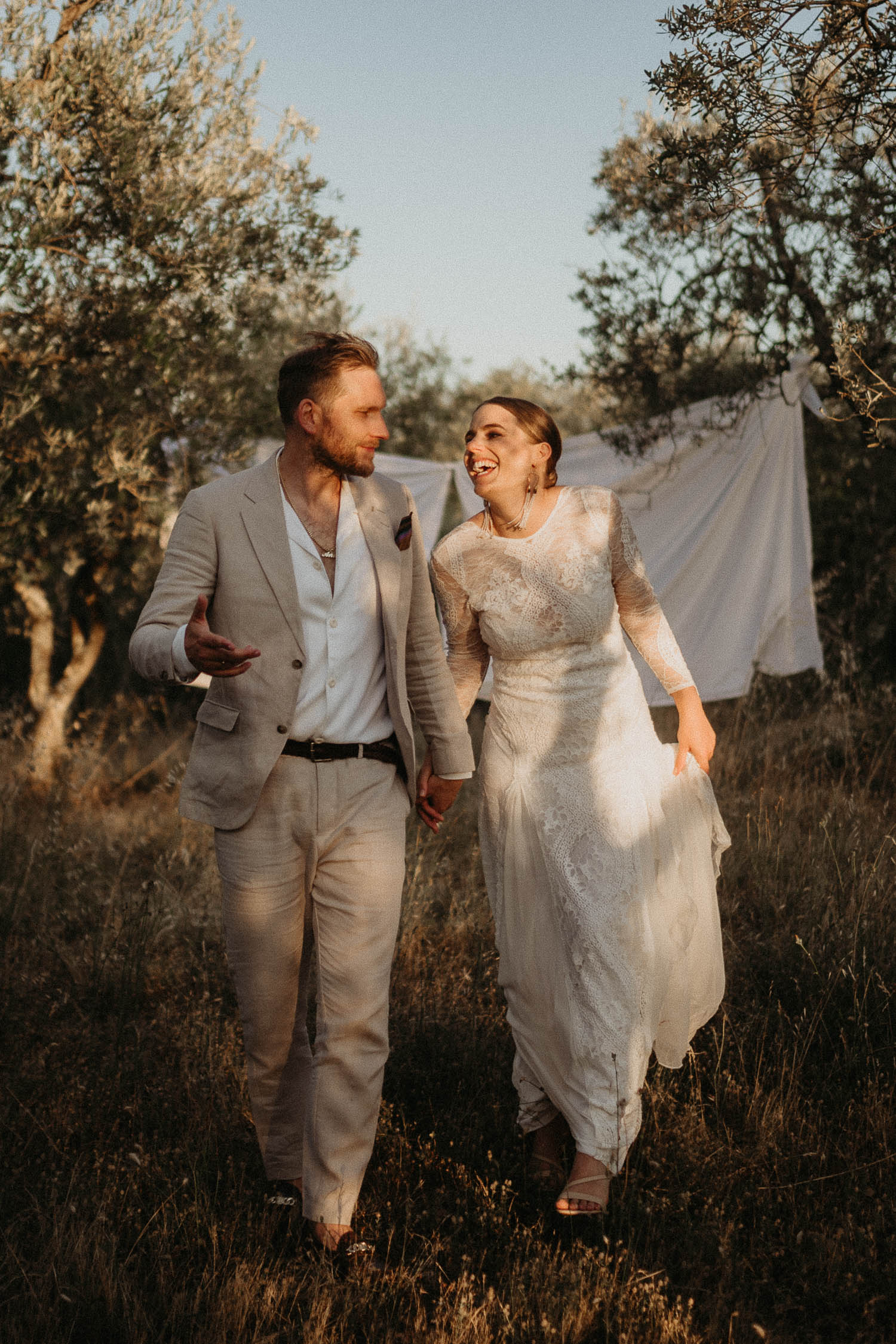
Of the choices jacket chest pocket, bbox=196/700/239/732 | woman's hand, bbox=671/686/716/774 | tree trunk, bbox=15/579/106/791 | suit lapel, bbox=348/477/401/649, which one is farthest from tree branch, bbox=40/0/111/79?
woman's hand, bbox=671/686/716/774

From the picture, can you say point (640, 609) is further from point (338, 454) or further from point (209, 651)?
point (209, 651)

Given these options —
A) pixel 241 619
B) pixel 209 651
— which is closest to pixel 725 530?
pixel 241 619

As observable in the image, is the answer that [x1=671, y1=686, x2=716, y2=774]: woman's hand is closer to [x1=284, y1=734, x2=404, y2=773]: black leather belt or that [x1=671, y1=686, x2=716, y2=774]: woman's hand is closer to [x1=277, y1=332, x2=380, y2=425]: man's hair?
[x1=284, y1=734, x2=404, y2=773]: black leather belt

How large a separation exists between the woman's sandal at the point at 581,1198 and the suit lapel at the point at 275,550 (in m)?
1.61

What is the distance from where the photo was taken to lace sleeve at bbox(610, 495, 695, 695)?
3.62 meters

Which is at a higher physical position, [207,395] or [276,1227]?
[207,395]

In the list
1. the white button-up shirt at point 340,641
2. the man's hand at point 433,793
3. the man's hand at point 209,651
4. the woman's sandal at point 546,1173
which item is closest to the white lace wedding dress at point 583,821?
the woman's sandal at point 546,1173

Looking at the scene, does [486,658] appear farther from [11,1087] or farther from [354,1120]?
[11,1087]

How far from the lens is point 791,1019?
3754 millimetres

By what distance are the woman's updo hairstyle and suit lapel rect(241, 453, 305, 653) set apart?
908 mm

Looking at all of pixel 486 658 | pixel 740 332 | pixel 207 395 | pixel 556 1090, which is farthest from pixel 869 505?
pixel 556 1090

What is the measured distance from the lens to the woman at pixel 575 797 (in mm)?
3293

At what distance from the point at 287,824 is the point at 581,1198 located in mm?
1270

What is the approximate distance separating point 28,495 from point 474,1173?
488 cm
